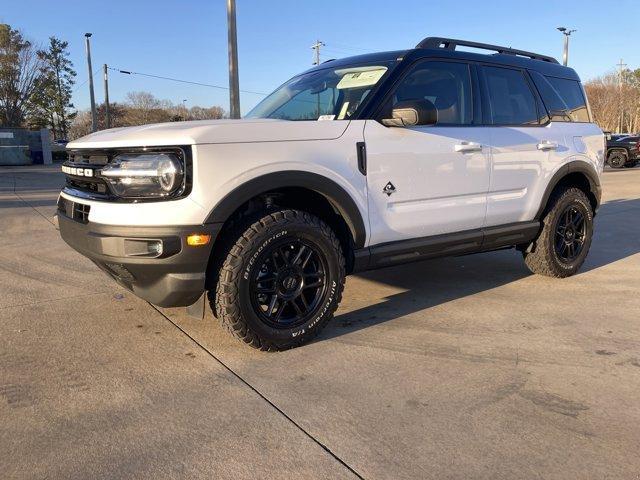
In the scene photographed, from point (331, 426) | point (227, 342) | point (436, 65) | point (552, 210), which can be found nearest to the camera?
point (331, 426)

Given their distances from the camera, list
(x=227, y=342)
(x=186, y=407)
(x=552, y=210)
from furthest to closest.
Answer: (x=552, y=210) < (x=227, y=342) < (x=186, y=407)

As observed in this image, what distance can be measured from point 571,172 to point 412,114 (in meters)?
2.51

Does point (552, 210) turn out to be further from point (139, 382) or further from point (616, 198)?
point (616, 198)

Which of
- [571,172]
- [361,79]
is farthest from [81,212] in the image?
[571,172]

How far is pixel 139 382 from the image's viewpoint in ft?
10.2

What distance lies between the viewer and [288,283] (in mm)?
3529

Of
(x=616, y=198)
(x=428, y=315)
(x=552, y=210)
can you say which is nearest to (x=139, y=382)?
(x=428, y=315)

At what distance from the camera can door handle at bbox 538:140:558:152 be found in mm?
4946

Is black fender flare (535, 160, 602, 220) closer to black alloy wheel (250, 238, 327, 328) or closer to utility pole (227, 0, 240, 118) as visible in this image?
black alloy wheel (250, 238, 327, 328)

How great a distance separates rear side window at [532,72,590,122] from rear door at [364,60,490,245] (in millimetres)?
1110

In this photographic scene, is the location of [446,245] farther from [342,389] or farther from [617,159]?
[617,159]

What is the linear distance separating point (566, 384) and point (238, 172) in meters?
2.25

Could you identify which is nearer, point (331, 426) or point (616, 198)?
point (331, 426)

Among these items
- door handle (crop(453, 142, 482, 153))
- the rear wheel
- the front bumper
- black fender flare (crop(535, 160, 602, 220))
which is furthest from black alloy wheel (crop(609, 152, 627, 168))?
the front bumper
